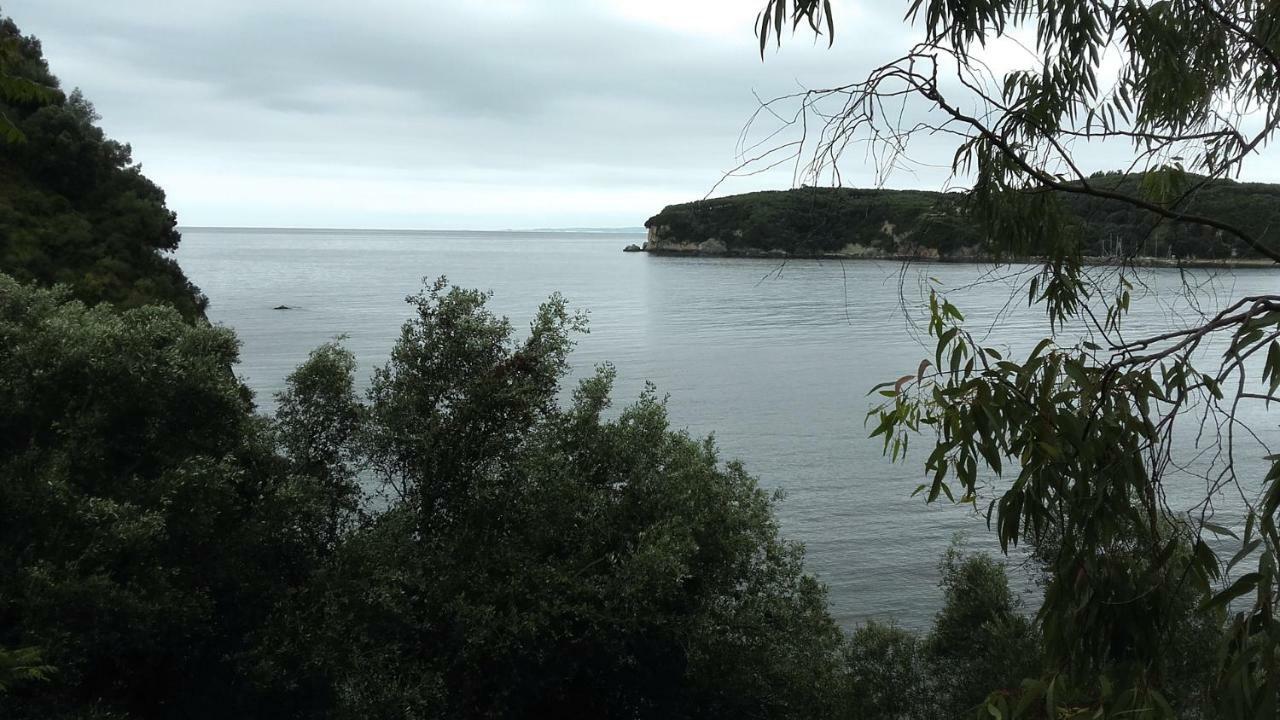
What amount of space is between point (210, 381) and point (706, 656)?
8.88 meters

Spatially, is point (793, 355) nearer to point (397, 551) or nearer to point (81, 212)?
point (81, 212)

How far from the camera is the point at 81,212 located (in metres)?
42.6

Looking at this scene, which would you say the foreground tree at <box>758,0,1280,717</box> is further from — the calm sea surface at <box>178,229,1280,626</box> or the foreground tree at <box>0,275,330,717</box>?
the foreground tree at <box>0,275,330,717</box>

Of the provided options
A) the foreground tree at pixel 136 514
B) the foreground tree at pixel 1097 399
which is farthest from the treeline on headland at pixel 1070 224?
the foreground tree at pixel 136 514

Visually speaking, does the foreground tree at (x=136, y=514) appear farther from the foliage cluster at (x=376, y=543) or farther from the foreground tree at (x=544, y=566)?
the foreground tree at (x=544, y=566)

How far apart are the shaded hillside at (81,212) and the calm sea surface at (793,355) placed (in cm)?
687

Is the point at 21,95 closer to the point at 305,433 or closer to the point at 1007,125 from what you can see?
the point at 1007,125

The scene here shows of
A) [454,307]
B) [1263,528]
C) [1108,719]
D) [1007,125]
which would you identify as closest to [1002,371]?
[1263,528]

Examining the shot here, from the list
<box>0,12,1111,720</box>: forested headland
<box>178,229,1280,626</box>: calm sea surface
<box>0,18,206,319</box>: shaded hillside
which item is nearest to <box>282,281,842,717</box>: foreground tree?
<box>0,12,1111,720</box>: forested headland

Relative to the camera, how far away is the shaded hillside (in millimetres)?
37344

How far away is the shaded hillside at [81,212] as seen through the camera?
3734 cm

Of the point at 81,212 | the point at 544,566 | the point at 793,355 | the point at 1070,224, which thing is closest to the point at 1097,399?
the point at 1070,224

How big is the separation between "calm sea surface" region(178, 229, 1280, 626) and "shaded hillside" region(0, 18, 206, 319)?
687 centimetres

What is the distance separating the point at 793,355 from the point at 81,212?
43.3 metres
